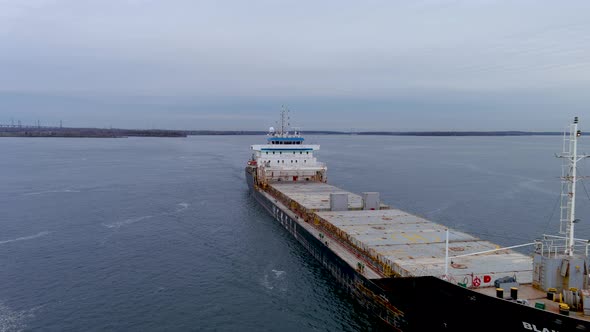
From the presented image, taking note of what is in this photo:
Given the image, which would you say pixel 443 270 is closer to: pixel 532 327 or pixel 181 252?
pixel 532 327

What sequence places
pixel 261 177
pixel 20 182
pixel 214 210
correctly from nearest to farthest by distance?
1. pixel 214 210
2. pixel 261 177
3. pixel 20 182

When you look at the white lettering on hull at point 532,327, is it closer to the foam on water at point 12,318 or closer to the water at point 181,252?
the water at point 181,252

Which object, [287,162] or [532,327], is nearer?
[532,327]

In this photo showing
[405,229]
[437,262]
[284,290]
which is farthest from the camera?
[405,229]

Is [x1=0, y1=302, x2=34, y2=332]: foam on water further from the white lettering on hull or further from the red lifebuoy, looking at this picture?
the white lettering on hull

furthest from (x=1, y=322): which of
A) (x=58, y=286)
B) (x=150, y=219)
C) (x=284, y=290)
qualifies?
(x=150, y=219)

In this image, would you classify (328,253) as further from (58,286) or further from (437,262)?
(58,286)

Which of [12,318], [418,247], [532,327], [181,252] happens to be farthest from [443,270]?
[12,318]
